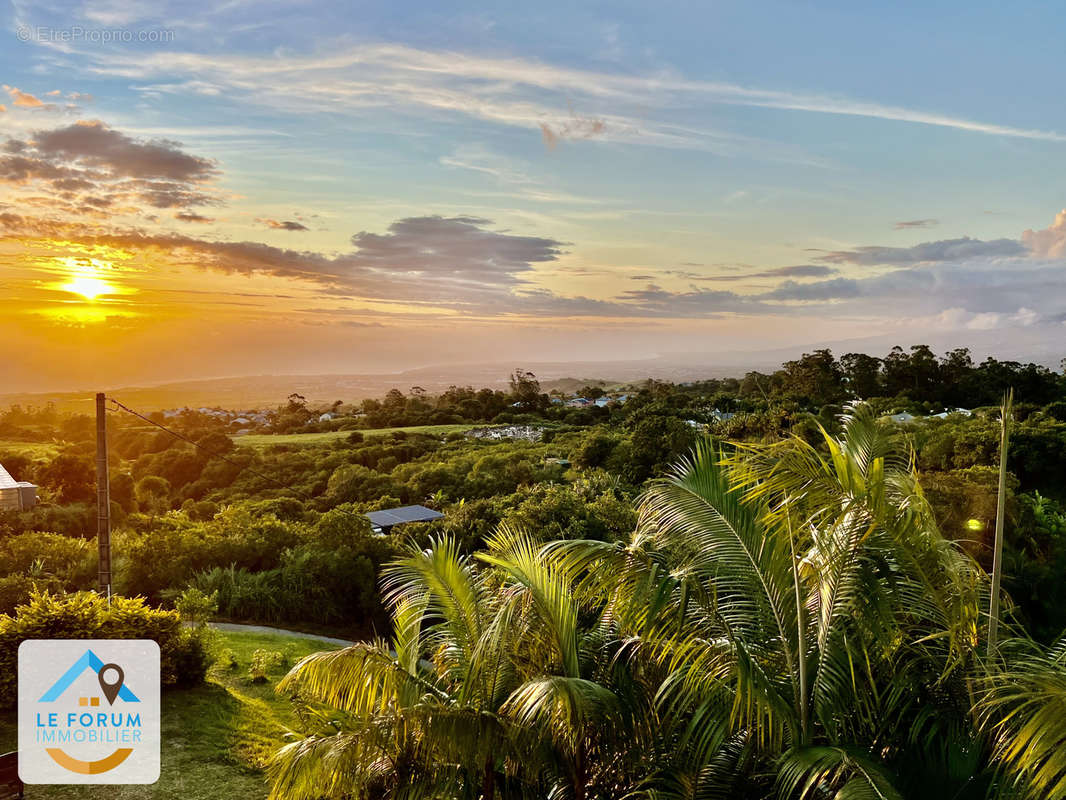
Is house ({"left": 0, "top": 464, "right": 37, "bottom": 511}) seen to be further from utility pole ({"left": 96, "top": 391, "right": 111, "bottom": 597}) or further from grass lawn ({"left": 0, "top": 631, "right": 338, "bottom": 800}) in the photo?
grass lawn ({"left": 0, "top": 631, "right": 338, "bottom": 800})

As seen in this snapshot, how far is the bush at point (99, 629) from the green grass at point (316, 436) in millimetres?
28089

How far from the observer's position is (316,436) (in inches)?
1673

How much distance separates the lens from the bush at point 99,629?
8.97 m

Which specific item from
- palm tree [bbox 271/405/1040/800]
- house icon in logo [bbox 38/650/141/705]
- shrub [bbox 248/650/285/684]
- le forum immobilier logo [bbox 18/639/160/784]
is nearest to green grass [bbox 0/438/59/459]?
Result: shrub [bbox 248/650/285/684]

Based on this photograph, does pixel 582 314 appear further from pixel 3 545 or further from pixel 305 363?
pixel 3 545

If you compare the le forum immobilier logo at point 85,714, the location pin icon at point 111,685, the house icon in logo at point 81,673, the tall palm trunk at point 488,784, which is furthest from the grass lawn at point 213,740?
the tall palm trunk at point 488,784

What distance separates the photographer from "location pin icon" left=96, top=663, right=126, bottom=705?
842cm

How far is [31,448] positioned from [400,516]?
17.1 meters

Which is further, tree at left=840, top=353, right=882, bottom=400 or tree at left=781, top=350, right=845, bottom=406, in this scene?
tree at left=840, top=353, right=882, bottom=400

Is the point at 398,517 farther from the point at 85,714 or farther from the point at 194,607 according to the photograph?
the point at 85,714

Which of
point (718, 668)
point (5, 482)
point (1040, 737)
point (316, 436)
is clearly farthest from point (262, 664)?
point (316, 436)

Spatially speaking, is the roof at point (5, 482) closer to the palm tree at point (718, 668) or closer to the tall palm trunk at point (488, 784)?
the palm tree at point (718, 668)

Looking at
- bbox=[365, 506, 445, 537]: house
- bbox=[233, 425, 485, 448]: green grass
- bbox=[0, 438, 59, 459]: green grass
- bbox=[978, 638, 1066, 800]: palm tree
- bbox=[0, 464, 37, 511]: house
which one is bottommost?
bbox=[365, 506, 445, 537]: house

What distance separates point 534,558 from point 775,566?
5.82ft
